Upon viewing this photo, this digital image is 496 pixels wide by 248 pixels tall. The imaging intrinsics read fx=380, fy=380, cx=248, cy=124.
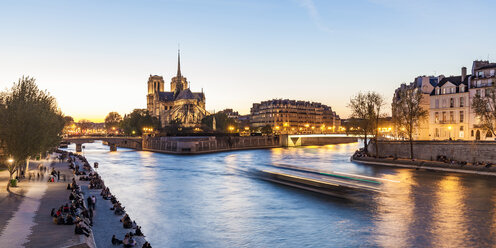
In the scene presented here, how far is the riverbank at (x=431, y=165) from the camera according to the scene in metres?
42.1

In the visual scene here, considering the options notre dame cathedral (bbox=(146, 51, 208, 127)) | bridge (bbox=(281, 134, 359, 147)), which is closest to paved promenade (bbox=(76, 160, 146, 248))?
bridge (bbox=(281, 134, 359, 147))

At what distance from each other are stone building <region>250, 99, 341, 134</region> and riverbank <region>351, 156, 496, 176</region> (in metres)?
95.1

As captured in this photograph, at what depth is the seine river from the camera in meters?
21.5

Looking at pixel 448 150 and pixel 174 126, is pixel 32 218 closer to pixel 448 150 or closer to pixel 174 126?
pixel 448 150

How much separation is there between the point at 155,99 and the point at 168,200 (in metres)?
167

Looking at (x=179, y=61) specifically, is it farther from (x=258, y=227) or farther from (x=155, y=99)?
(x=258, y=227)

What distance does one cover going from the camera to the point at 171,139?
100938mm

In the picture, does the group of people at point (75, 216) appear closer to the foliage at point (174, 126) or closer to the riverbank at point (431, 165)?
the riverbank at point (431, 165)

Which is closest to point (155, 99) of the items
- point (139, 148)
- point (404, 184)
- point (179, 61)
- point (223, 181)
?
point (179, 61)

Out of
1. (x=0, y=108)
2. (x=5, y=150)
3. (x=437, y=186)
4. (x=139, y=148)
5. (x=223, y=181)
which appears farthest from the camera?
(x=139, y=148)

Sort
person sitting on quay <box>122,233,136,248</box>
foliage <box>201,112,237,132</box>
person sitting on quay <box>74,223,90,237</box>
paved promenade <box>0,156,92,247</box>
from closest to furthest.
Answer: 1. paved promenade <box>0,156,92,247</box>
2. person sitting on quay <box>74,223,90,237</box>
3. person sitting on quay <box>122,233,136,248</box>
4. foliage <box>201,112,237,132</box>

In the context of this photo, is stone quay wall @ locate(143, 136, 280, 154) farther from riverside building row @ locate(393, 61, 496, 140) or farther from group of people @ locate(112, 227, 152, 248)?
group of people @ locate(112, 227, 152, 248)

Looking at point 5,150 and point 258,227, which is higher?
point 5,150

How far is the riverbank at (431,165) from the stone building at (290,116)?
95141 millimetres
